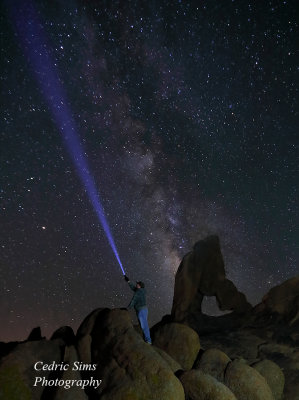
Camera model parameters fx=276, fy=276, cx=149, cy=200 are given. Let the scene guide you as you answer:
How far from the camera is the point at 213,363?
32.3ft

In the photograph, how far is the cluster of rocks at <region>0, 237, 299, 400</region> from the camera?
287 inches

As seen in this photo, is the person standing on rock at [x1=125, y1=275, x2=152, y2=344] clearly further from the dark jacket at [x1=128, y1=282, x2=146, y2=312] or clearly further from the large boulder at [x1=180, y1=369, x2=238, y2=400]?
the large boulder at [x1=180, y1=369, x2=238, y2=400]

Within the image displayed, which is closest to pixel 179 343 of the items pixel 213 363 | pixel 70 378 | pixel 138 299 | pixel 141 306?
pixel 213 363

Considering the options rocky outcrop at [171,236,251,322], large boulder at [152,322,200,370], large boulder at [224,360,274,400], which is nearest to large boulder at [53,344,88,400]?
large boulder at [152,322,200,370]

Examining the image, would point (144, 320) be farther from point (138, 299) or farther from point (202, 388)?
point (202, 388)

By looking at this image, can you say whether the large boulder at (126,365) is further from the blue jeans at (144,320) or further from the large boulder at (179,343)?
the large boulder at (179,343)

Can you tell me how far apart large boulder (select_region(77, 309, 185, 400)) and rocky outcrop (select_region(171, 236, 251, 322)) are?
9822mm

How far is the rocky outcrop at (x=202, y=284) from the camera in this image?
18.6m

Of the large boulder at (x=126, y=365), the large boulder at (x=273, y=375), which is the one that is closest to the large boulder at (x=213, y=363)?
the large boulder at (x=273, y=375)

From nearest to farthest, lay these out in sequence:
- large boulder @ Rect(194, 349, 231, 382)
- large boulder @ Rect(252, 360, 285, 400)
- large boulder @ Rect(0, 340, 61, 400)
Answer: large boulder @ Rect(0, 340, 61, 400) < large boulder @ Rect(194, 349, 231, 382) < large boulder @ Rect(252, 360, 285, 400)

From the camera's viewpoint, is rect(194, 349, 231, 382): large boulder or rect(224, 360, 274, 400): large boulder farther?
rect(194, 349, 231, 382): large boulder

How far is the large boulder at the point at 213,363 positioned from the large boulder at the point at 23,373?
497cm

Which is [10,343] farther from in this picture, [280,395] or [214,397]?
[280,395]

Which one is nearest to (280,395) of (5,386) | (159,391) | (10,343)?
(159,391)
